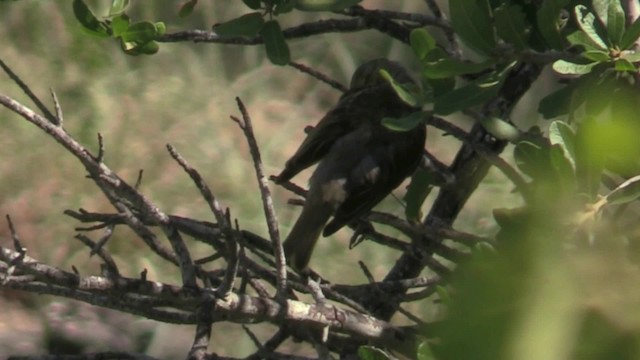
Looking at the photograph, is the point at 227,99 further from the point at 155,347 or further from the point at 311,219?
the point at 311,219

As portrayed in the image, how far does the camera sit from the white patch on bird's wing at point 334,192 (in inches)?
109

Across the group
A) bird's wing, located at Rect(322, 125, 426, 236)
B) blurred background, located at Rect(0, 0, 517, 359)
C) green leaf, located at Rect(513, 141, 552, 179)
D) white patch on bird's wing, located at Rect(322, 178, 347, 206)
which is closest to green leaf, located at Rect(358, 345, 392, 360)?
green leaf, located at Rect(513, 141, 552, 179)

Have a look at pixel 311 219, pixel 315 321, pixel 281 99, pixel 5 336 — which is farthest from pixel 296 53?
pixel 315 321

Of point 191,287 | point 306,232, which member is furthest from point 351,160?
point 191,287

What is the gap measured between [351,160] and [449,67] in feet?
5.49

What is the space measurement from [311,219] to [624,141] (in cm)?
216

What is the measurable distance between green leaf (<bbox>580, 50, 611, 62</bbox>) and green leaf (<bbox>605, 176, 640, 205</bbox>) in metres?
0.23

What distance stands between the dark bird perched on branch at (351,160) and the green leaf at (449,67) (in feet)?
3.94

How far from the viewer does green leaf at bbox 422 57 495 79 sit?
1252mm

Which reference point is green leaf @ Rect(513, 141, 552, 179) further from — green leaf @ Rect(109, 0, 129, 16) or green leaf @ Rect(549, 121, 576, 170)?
green leaf @ Rect(109, 0, 129, 16)

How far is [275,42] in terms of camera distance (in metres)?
1.93

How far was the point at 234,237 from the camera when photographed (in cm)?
156

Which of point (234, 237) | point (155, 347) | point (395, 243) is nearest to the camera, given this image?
point (234, 237)

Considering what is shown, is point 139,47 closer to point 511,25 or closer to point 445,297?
point 511,25
